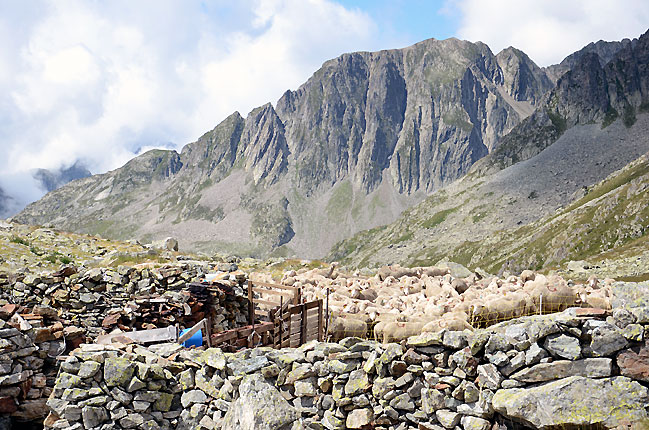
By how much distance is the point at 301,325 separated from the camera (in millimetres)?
16250

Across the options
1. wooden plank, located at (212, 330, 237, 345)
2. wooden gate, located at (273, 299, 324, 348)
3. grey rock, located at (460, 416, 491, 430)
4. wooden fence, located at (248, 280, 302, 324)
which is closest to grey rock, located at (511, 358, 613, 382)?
grey rock, located at (460, 416, 491, 430)

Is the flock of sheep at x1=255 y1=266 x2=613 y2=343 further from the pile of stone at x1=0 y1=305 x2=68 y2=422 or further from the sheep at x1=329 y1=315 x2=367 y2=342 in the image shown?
the pile of stone at x1=0 y1=305 x2=68 y2=422

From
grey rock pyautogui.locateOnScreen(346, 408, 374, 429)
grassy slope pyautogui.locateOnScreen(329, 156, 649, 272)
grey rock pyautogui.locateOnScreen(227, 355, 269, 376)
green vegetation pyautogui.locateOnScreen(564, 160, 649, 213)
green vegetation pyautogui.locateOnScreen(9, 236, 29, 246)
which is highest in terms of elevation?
green vegetation pyautogui.locateOnScreen(564, 160, 649, 213)

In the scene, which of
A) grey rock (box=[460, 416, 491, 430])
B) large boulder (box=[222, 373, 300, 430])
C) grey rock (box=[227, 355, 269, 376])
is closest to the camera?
grey rock (box=[460, 416, 491, 430])

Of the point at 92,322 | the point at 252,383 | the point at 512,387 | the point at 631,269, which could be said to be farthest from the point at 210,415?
the point at 631,269

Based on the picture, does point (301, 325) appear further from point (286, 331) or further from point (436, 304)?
point (436, 304)

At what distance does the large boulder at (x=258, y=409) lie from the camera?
9.12 meters

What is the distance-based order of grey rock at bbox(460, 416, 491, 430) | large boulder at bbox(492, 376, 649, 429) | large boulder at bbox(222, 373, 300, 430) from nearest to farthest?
large boulder at bbox(492, 376, 649, 429) < grey rock at bbox(460, 416, 491, 430) < large boulder at bbox(222, 373, 300, 430)

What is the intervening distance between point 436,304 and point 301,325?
5686 mm

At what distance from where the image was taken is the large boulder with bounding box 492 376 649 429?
8.30m

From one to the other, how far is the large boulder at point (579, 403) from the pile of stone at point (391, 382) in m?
0.02

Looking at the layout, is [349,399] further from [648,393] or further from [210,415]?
[648,393]

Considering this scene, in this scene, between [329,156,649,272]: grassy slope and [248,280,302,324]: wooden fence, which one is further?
[329,156,649,272]: grassy slope

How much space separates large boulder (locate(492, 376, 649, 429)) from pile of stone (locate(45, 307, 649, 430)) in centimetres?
2
